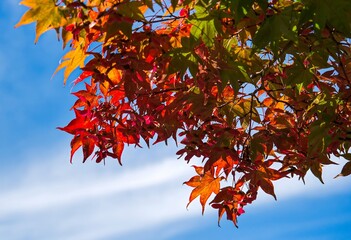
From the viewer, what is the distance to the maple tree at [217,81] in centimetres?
287

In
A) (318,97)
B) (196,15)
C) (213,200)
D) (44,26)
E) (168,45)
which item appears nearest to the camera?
(44,26)

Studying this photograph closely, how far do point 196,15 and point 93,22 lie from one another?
0.55 m

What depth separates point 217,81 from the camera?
3229mm

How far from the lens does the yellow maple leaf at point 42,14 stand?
2795mm

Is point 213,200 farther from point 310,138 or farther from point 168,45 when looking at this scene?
point 168,45

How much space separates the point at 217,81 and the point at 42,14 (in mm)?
1004

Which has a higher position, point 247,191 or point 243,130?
point 243,130

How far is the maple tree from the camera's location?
2869 millimetres

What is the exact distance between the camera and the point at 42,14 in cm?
281

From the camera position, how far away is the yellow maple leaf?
2795 mm

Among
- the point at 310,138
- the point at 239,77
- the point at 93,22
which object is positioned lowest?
the point at 310,138

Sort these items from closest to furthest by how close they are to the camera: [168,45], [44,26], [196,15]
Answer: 1. [44,26]
2. [196,15]
3. [168,45]

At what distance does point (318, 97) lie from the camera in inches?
153

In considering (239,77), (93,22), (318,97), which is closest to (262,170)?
(318,97)
